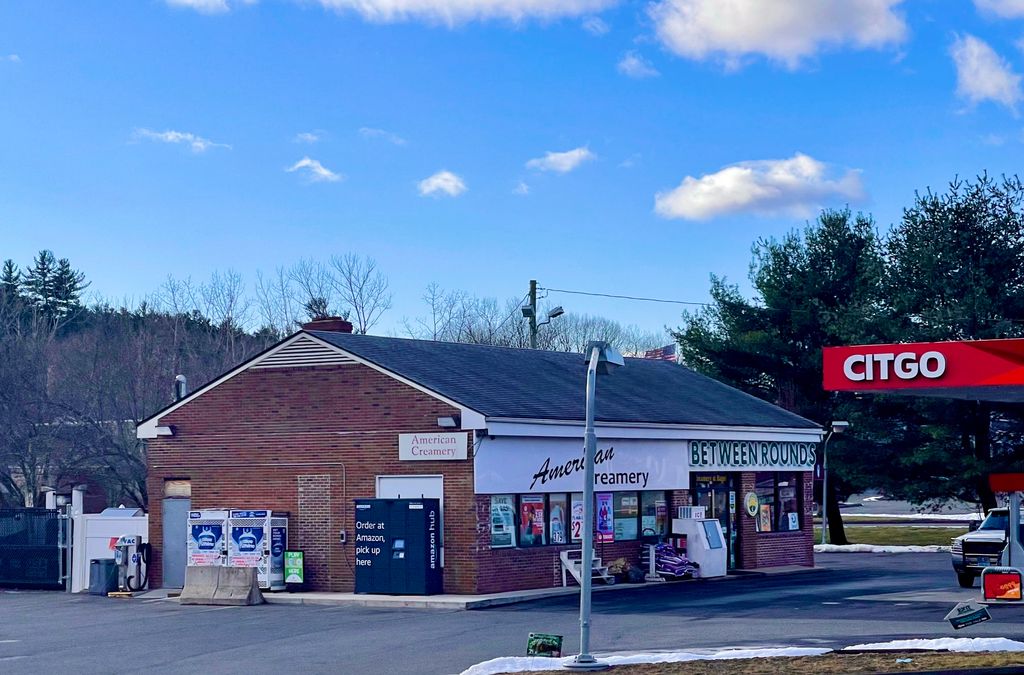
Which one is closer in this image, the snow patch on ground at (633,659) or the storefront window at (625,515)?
the snow patch on ground at (633,659)

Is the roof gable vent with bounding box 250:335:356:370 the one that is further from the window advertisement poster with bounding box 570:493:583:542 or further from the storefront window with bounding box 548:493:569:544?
the window advertisement poster with bounding box 570:493:583:542

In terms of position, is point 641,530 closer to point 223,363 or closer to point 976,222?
point 976,222

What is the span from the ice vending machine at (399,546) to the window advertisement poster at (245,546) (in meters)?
2.50

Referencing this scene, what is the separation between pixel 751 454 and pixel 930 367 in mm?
16837

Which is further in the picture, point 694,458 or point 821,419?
point 821,419

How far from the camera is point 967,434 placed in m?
49.0

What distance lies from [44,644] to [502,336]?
58728 millimetres

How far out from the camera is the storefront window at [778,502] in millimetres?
37219

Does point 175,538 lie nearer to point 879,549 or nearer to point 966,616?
point 966,616

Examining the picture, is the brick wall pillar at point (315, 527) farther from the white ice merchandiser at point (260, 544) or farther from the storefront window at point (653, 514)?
the storefront window at point (653, 514)

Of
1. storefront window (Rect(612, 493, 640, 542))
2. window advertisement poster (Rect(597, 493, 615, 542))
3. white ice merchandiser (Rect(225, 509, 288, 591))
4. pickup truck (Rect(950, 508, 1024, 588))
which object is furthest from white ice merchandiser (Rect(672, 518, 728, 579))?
white ice merchandiser (Rect(225, 509, 288, 591))

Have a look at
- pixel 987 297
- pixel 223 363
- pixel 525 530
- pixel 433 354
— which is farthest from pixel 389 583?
pixel 223 363

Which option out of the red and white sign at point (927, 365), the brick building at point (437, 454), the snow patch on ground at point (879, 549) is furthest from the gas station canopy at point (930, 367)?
the snow patch on ground at point (879, 549)

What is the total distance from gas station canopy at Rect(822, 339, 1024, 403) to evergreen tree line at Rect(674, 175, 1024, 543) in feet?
89.0
